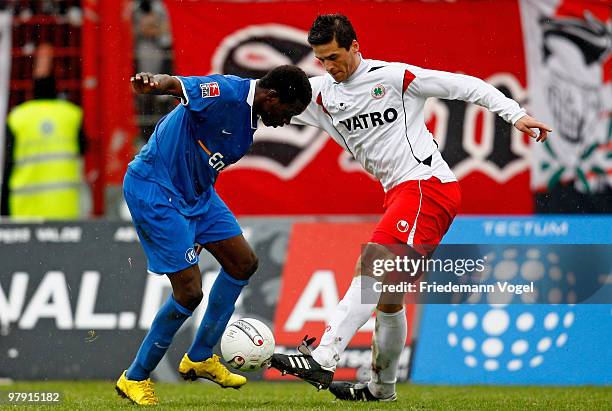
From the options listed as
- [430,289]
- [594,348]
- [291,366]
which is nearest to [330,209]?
[430,289]

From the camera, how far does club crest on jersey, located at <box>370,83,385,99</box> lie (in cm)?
793

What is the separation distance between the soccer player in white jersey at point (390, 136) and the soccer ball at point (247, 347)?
475 mm

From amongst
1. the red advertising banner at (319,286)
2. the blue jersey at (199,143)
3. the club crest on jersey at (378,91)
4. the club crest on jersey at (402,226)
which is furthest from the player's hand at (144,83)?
the red advertising banner at (319,286)

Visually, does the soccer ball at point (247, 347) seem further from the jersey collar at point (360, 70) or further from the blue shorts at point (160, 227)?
the jersey collar at point (360, 70)

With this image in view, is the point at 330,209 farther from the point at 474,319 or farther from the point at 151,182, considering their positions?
the point at 151,182

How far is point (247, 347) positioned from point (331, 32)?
2.04m

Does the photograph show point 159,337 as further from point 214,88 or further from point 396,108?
point 396,108

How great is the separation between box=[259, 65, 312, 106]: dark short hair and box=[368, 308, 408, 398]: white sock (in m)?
1.51

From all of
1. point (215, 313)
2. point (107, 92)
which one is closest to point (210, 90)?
point (215, 313)

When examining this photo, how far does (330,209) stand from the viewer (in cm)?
1153

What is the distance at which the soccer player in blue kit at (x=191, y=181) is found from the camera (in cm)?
776

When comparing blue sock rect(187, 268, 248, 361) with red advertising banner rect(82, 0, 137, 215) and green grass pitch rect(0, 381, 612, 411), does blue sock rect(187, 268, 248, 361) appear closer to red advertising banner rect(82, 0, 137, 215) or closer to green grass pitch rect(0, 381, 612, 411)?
green grass pitch rect(0, 381, 612, 411)

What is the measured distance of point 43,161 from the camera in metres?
12.0

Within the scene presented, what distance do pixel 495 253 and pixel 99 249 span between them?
3362 millimetres
